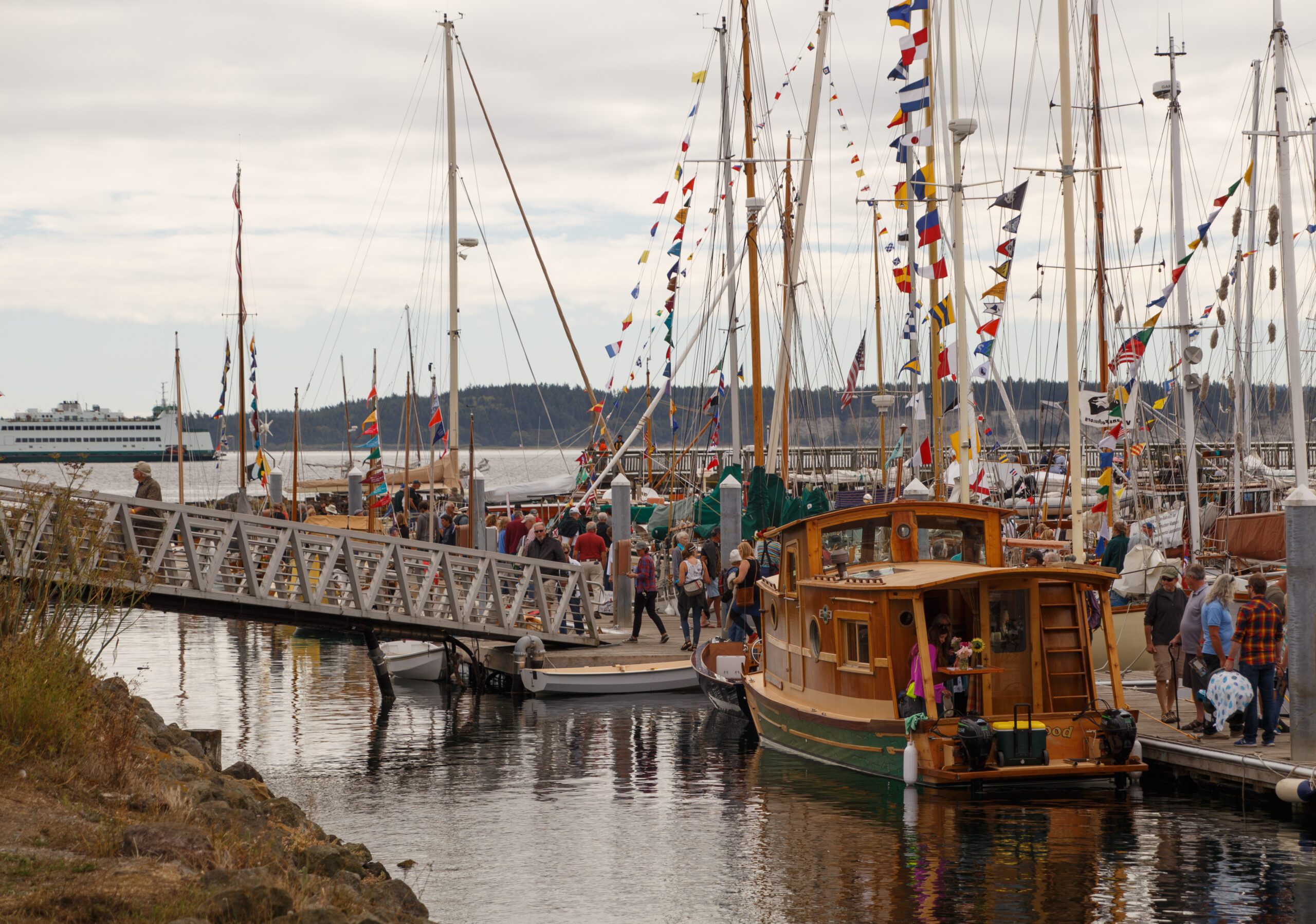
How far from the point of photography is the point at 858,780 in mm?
16547

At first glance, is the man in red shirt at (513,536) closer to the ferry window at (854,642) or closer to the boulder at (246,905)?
the ferry window at (854,642)

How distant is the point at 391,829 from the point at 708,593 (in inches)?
499

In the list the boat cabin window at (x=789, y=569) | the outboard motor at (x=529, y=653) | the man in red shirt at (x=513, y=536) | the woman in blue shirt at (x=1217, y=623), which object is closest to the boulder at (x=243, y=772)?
the boat cabin window at (x=789, y=569)

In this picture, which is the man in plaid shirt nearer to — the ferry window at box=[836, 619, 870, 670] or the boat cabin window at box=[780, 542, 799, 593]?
the ferry window at box=[836, 619, 870, 670]

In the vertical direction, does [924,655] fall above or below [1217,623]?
below

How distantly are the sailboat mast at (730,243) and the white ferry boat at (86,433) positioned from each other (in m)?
140

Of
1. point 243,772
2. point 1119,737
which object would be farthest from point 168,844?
point 1119,737

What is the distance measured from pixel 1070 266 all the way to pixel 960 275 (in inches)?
95.8

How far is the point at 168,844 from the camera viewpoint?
358 inches

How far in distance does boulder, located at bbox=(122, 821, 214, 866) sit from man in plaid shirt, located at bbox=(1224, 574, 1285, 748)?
1034cm

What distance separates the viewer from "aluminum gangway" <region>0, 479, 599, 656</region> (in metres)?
19.6

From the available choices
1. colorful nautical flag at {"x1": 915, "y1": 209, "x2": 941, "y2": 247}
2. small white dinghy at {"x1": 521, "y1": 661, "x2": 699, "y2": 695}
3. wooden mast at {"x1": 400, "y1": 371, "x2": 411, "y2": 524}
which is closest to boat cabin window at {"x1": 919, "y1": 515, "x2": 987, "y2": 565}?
small white dinghy at {"x1": 521, "y1": 661, "x2": 699, "y2": 695}

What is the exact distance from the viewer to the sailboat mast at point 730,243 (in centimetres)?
3105

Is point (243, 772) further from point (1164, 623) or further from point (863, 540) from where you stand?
point (1164, 623)
